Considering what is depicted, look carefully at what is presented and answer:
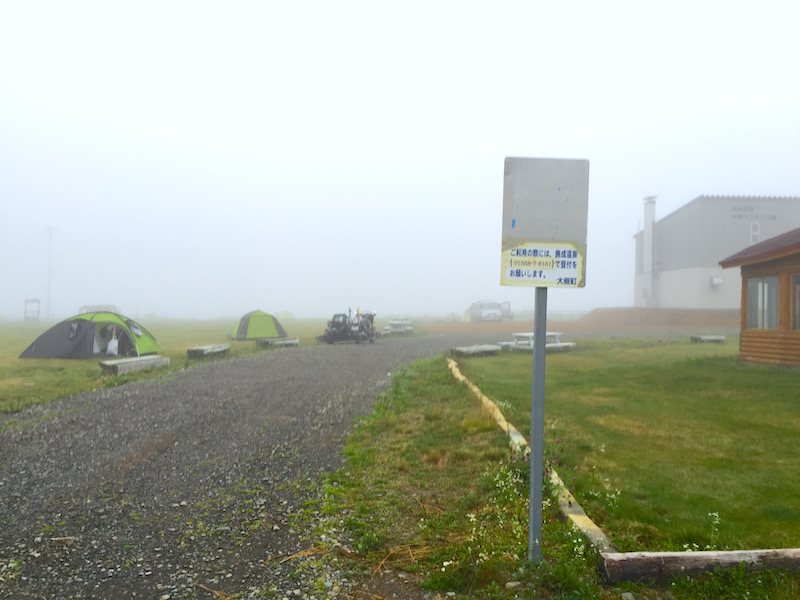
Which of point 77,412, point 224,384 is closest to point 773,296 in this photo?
point 224,384

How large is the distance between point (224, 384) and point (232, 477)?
648 centimetres

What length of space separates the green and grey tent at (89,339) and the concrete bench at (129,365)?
279 cm

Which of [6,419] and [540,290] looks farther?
[6,419]

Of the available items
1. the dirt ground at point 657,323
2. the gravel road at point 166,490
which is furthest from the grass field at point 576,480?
the dirt ground at point 657,323

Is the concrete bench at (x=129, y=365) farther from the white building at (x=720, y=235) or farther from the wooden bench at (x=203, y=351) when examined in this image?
the white building at (x=720, y=235)

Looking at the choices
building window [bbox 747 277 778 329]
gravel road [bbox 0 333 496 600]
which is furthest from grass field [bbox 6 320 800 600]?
building window [bbox 747 277 778 329]

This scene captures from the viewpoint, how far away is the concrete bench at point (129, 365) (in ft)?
44.9

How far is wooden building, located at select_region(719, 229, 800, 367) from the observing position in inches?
526

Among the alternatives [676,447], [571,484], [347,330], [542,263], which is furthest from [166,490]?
[347,330]

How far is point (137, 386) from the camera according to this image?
1183 centimetres

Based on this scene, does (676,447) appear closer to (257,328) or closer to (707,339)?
(707,339)

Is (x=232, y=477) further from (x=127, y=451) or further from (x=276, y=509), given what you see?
(x=127, y=451)

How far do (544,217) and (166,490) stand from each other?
167 inches

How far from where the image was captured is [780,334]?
13703 mm
